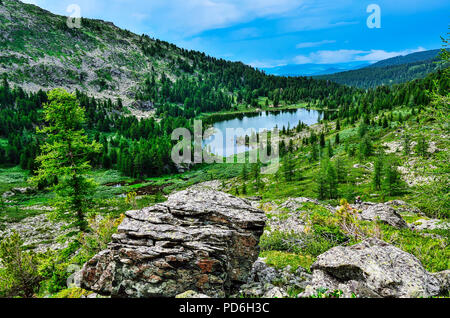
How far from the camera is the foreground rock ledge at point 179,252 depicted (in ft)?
27.8

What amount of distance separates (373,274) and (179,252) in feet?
23.1

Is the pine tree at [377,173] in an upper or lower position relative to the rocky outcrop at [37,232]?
upper

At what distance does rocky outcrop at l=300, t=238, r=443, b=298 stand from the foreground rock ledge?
320 centimetres

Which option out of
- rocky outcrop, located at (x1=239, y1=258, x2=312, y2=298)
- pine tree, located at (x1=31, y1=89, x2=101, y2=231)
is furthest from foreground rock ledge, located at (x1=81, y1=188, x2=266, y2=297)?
pine tree, located at (x1=31, y1=89, x2=101, y2=231)

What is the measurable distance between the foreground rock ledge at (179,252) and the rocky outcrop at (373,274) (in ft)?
10.5

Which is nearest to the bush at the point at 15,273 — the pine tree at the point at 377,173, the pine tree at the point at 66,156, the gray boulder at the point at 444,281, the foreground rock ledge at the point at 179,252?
the foreground rock ledge at the point at 179,252

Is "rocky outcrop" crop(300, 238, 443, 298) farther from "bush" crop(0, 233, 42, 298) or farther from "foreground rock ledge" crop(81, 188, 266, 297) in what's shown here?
"bush" crop(0, 233, 42, 298)

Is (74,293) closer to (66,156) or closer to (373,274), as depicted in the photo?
(373,274)

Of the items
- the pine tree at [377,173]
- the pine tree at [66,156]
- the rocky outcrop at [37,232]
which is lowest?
the rocky outcrop at [37,232]

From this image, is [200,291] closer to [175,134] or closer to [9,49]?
[175,134]

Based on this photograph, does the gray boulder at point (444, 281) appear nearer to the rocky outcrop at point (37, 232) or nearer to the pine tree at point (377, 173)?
the rocky outcrop at point (37, 232)

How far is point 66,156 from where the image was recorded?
18.6m

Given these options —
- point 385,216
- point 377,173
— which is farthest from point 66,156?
point 377,173
